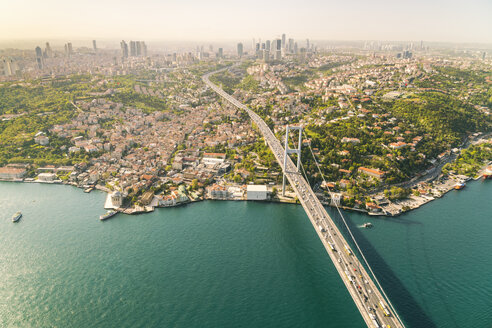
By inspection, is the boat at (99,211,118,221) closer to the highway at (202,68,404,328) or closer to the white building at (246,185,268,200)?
the white building at (246,185,268,200)

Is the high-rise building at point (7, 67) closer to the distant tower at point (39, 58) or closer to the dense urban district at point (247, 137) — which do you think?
the dense urban district at point (247, 137)

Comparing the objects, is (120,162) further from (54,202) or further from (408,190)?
(408,190)

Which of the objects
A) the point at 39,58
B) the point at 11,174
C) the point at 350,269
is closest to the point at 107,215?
the point at 11,174

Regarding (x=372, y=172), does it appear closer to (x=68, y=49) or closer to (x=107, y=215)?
(x=107, y=215)


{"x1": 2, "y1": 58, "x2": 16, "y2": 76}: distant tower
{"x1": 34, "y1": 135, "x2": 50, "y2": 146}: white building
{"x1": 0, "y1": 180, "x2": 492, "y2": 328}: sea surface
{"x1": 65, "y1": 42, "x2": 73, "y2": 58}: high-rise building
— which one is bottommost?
{"x1": 0, "y1": 180, "x2": 492, "y2": 328}: sea surface

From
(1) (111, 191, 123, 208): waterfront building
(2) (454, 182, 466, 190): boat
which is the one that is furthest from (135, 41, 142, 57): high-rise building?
(2) (454, 182, 466, 190): boat

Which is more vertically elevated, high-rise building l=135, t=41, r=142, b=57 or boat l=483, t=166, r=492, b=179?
high-rise building l=135, t=41, r=142, b=57

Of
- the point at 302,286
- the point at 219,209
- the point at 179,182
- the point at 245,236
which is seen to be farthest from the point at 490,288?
the point at 179,182
